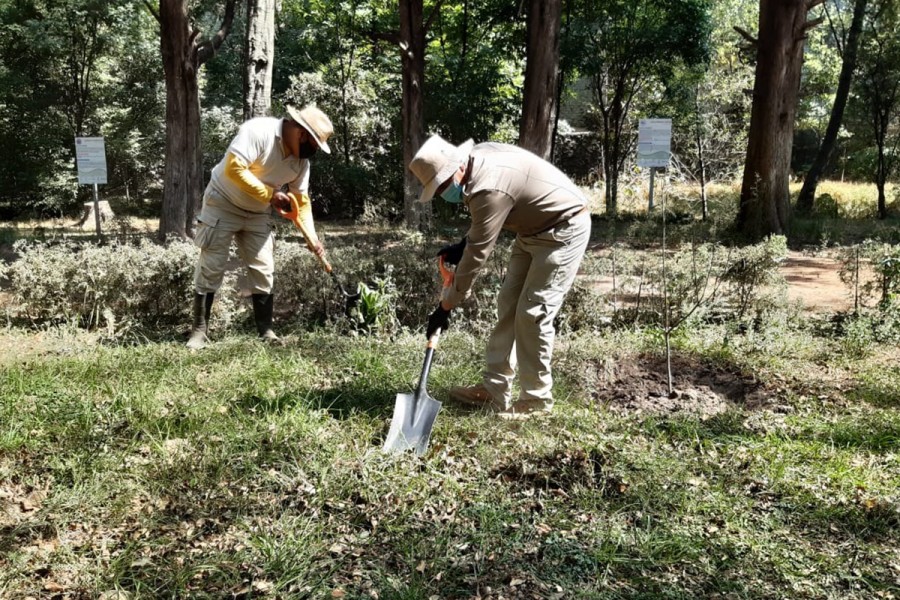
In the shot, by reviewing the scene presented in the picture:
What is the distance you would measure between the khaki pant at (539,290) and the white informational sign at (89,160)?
5659mm

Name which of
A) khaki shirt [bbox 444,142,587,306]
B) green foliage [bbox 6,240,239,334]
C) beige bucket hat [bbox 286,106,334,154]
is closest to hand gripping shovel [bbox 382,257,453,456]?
khaki shirt [bbox 444,142,587,306]

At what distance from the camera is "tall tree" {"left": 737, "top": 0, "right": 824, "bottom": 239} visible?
1045 centimetres

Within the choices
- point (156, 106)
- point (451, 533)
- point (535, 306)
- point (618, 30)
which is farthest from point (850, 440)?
point (156, 106)

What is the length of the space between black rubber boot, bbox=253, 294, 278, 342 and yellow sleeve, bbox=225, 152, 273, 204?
96 cm

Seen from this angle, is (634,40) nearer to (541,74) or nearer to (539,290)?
(541,74)

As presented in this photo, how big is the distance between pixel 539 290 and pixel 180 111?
6.46 metres

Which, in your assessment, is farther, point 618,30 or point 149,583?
point 618,30

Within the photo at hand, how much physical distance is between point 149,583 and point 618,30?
14.6m

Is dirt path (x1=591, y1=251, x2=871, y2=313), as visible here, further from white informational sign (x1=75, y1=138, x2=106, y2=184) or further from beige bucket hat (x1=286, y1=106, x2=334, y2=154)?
white informational sign (x1=75, y1=138, x2=106, y2=184)

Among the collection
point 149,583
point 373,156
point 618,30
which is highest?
point 618,30

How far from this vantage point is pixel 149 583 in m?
2.73

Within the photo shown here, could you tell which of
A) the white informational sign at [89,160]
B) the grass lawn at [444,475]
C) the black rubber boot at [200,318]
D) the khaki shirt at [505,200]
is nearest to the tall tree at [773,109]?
the grass lawn at [444,475]

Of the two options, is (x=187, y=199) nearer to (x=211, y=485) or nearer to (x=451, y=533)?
(x=211, y=485)

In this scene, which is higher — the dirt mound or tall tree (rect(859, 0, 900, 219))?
tall tree (rect(859, 0, 900, 219))
